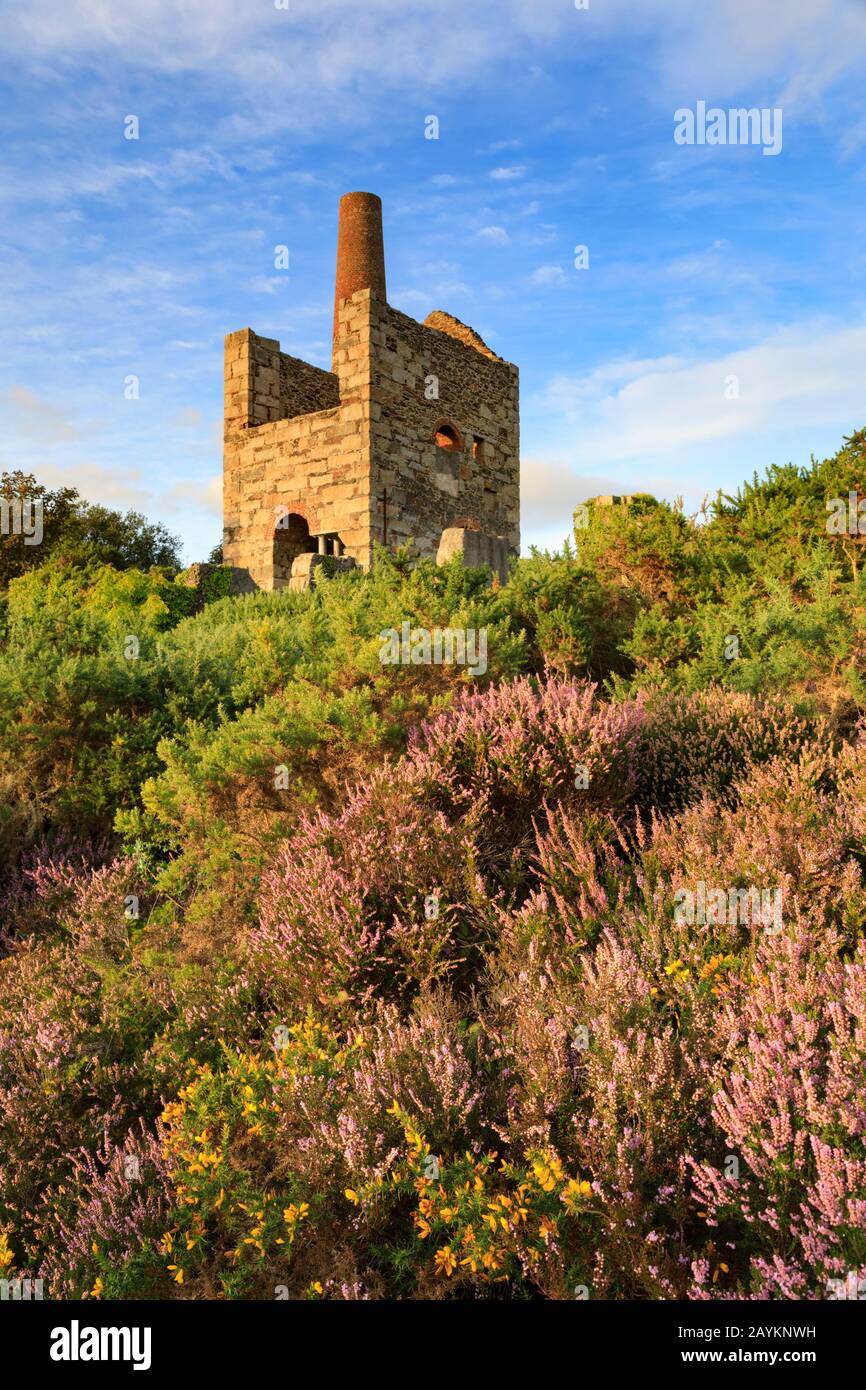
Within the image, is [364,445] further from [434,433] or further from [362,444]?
[434,433]

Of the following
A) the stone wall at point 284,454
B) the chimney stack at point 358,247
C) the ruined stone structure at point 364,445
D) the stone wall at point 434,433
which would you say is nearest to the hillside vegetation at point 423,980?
the ruined stone structure at point 364,445

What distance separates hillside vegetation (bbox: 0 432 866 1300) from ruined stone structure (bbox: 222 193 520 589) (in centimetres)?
901

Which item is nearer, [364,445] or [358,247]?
[364,445]

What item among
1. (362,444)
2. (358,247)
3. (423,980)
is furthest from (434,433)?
(423,980)

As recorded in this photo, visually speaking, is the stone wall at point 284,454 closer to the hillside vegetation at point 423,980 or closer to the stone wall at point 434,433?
the stone wall at point 434,433

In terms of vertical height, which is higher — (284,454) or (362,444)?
(284,454)

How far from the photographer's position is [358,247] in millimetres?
25562

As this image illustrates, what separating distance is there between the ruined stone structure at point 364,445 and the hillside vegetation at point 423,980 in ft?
29.6

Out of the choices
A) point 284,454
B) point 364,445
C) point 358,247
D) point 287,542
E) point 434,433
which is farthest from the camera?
point 358,247

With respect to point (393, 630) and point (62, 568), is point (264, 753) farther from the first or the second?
point (62, 568)

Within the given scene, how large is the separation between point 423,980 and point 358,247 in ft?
86.2

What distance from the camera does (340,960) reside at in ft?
10.8

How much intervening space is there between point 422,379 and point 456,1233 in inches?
665

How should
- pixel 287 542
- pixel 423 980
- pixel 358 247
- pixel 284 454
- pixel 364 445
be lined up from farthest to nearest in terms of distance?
pixel 358 247 → pixel 287 542 → pixel 284 454 → pixel 364 445 → pixel 423 980
